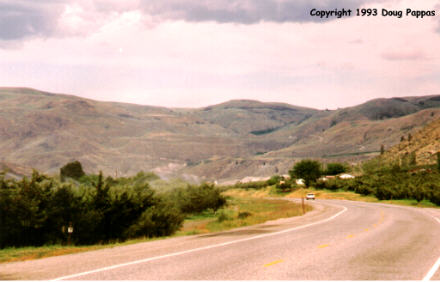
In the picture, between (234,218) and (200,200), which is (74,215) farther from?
(200,200)

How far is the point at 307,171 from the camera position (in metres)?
121

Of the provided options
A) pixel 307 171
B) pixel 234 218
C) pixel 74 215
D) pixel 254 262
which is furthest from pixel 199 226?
pixel 307 171

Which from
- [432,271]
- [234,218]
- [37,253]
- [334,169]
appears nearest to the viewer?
[432,271]

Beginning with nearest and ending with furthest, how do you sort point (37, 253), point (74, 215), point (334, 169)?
point (37, 253)
point (74, 215)
point (334, 169)

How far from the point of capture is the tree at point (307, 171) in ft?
391

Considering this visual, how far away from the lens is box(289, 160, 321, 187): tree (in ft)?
391

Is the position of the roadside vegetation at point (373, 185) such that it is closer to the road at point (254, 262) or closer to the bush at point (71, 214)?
the bush at point (71, 214)

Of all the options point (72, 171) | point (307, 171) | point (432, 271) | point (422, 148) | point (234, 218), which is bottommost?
point (234, 218)

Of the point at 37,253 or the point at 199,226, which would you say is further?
the point at 199,226

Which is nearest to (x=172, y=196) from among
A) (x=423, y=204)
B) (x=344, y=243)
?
(x=423, y=204)

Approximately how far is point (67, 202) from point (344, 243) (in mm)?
15756

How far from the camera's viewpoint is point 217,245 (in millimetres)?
15883

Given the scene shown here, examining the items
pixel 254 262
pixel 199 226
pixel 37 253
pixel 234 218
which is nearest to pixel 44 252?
pixel 37 253

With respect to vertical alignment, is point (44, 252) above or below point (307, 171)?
above
